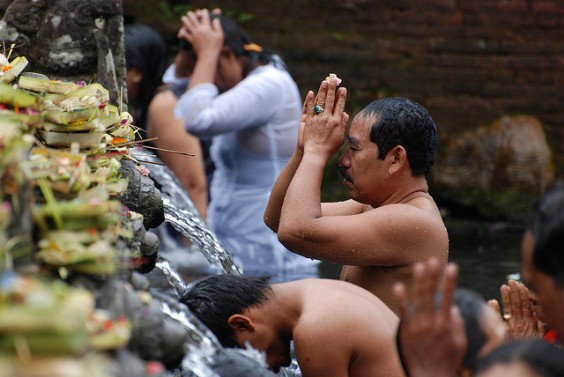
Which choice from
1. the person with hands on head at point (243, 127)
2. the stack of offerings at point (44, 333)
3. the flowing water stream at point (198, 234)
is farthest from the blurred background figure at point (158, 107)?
the stack of offerings at point (44, 333)

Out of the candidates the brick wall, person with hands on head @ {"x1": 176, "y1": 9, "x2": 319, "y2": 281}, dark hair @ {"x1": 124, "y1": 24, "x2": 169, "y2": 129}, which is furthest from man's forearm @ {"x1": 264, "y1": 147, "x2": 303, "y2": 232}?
the brick wall

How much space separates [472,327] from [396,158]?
1.42 meters

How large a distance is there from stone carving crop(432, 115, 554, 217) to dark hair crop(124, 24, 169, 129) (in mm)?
3447

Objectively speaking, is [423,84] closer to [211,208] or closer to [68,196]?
[211,208]

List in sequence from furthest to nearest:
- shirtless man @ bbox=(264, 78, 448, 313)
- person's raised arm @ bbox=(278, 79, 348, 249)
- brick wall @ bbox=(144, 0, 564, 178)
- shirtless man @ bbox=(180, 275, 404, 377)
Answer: brick wall @ bbox=(144, 0, 564, 178) → person's raised arm @ bbox=(278, 79, 348, 249) → shirtless man @ bbox=(264, 78, 448, 313) → shirtless man @ bbox=(180, 275, 404, 377)

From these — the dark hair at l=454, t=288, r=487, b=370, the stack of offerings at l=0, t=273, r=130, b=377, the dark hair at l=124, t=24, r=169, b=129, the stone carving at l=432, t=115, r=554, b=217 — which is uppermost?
the stack of offerings at l=0, t=273, r=130, b=377

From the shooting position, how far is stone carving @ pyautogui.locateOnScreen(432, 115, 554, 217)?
892cm

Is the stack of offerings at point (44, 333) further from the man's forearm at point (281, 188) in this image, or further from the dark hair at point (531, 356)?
the man's forearm at point (281, 188)

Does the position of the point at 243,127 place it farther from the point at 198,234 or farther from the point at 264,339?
the point at 264,339

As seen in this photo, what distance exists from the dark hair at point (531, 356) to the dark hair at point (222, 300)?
1085mm

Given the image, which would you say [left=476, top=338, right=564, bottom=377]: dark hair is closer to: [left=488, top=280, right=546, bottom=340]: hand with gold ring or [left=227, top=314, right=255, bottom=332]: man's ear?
[left=488, top=280, right=546, bottom=340]: hand with gold ring

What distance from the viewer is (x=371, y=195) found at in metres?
3.78

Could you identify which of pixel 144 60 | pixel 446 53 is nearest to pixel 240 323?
pixel 144 60

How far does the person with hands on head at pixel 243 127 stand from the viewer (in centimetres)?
554
